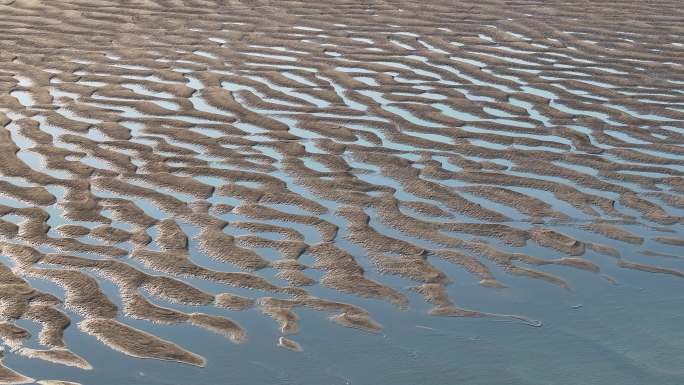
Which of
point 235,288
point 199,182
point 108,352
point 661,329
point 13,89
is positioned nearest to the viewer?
point 108,352

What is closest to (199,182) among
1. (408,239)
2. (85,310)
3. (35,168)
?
(35,168)

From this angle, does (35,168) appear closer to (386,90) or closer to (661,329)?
(386,90)

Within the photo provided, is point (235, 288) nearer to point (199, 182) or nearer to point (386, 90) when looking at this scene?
point (199, 182)

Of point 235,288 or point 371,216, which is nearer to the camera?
point 235,288

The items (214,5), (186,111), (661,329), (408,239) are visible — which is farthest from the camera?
(214,5)

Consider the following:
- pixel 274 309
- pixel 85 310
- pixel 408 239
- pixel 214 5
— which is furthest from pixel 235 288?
pixel 214 5

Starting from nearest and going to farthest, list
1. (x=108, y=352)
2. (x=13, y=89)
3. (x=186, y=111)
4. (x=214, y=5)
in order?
(x=108, y=352), (x=186, y=111), (x=13, y=89), (x=214, y=5)
